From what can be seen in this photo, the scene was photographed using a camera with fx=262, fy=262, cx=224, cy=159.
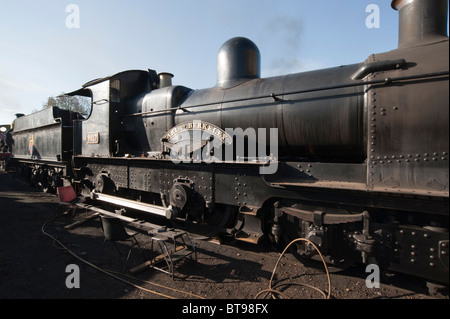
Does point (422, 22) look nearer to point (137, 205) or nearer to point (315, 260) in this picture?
point (315, 260)

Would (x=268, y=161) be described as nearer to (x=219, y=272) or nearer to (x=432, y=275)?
(x=219, y=272)

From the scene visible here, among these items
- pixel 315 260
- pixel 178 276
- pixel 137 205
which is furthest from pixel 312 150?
pixel 137 205

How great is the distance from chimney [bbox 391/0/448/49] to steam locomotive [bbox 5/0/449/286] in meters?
0.01

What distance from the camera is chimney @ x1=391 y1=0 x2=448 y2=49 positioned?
9.73 ft

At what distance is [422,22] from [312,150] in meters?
1.95

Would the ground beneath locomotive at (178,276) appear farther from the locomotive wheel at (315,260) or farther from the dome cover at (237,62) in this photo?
the dome cover at (237,62)

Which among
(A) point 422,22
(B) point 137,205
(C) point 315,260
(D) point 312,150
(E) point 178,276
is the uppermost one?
(A) point 422,22

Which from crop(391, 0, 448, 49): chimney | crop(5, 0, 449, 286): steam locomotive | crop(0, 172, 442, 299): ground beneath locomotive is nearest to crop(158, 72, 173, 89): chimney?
crop(5, 0, 449, 286): steam locomotive

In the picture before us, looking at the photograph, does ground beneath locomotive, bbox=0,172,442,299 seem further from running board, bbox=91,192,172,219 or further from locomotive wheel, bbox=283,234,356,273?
running board, bbox=91,192,172,219

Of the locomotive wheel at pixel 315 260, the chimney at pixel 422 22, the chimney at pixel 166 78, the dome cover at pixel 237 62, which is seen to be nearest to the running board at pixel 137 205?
the locomotive wheel at pixel 315 260

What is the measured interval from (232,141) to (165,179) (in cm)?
169

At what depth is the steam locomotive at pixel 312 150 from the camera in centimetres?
273

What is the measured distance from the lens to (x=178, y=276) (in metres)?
4.03
